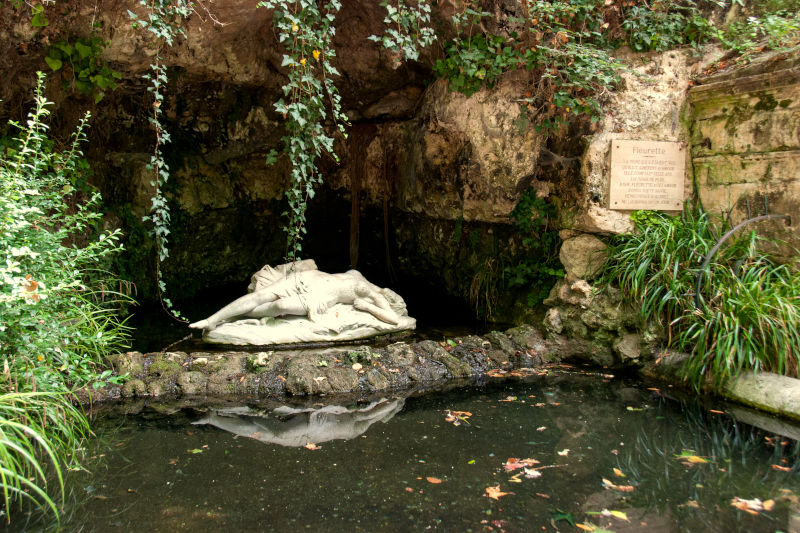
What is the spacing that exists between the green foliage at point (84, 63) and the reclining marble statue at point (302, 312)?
2235 mm

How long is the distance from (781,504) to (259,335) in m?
→ 3.73

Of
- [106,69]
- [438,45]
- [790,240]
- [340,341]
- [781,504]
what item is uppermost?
[438,45]

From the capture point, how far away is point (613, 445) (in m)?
3.28

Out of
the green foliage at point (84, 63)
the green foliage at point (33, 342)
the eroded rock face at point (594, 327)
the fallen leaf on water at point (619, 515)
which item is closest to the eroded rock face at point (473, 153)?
the eroded rock face at point (594, 327)

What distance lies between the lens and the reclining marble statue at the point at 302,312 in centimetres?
488

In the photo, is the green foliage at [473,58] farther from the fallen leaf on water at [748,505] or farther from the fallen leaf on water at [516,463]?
the fallen leaf on water at [748,505]

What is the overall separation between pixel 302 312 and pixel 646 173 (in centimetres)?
332

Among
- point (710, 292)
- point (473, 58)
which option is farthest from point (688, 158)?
point (473, 58)

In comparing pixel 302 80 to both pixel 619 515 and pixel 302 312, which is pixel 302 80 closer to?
pixel 302 312

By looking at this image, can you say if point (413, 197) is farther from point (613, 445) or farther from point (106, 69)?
point (613, 445)

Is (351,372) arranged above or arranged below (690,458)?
above

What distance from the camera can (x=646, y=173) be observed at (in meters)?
5.06

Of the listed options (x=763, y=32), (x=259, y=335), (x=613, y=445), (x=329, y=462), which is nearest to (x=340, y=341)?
(x=259, y=335)

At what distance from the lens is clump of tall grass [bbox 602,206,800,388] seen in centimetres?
398
